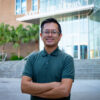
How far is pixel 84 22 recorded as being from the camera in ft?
91.1

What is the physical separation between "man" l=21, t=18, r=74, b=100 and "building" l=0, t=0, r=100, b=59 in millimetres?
23451

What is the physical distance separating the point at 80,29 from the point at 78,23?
792mm

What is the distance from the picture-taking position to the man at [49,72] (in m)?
2.05

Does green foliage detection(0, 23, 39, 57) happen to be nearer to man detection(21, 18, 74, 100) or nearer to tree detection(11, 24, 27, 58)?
tree detection(11, 24, 27, 58)

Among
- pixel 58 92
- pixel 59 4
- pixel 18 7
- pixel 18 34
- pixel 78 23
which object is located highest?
pixel 18 7

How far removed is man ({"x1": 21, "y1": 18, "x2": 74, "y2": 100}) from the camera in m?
2.05

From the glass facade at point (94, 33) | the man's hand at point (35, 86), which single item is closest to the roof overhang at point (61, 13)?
the glass facade at point (94, 33)

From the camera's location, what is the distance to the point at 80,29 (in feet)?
91.6

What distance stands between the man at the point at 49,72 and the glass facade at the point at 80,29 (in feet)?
76.6

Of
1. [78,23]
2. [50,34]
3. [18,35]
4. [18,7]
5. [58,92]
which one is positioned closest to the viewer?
[58,92]

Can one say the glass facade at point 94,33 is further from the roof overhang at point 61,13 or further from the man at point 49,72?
the man at point 49,72

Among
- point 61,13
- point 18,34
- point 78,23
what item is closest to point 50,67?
point 61,13

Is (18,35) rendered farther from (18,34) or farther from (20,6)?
(20,6)

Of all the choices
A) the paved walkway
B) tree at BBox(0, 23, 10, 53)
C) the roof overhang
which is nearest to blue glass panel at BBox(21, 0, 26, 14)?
tree at BBox(0, 23, 10, 53)
